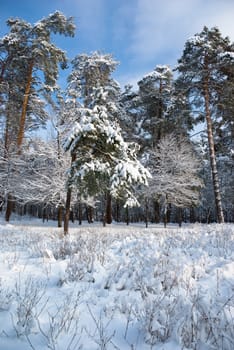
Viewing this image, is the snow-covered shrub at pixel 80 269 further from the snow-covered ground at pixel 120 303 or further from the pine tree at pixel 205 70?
the pine tree at pixel 205 70

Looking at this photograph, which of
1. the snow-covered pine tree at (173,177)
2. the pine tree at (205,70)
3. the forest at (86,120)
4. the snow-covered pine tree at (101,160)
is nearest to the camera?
the snow-covered pine tree at (101,160)

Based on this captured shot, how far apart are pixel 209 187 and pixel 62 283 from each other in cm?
3535

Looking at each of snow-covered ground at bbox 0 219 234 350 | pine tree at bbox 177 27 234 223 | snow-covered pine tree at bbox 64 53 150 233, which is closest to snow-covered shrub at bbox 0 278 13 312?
snow-covered ground at bbox 0 219 234 350

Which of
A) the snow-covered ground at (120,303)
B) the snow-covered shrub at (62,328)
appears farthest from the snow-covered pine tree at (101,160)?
the snow-covered shrub at (62,328)

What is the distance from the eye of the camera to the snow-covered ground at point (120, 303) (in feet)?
6.98

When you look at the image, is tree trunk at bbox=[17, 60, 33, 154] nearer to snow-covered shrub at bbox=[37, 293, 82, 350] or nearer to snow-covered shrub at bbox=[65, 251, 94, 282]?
snow-covered shrub at bbox=[65, 251, 94, 282]

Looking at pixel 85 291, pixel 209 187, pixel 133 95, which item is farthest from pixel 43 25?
pixel 209 187

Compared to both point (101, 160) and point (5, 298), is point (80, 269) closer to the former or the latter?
point (5, 298)

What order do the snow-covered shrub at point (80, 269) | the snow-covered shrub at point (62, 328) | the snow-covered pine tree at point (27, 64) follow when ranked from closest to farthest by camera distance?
the snow-covered shrub at point (62, 328), the snow-covered shrub at point (80, 269), the snow-covered pine tree at point (27, 64)

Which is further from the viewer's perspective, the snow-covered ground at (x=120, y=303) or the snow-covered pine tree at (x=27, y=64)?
the snow-covered pine tree at (x=27, y=64)

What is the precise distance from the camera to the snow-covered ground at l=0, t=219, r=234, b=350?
213 cm

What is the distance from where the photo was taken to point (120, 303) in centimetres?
281

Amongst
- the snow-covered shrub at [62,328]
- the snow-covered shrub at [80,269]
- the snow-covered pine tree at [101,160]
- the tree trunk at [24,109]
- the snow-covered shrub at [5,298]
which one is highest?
the tree trunk at [24,109]

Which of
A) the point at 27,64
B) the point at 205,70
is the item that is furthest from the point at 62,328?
the point at 27,64
